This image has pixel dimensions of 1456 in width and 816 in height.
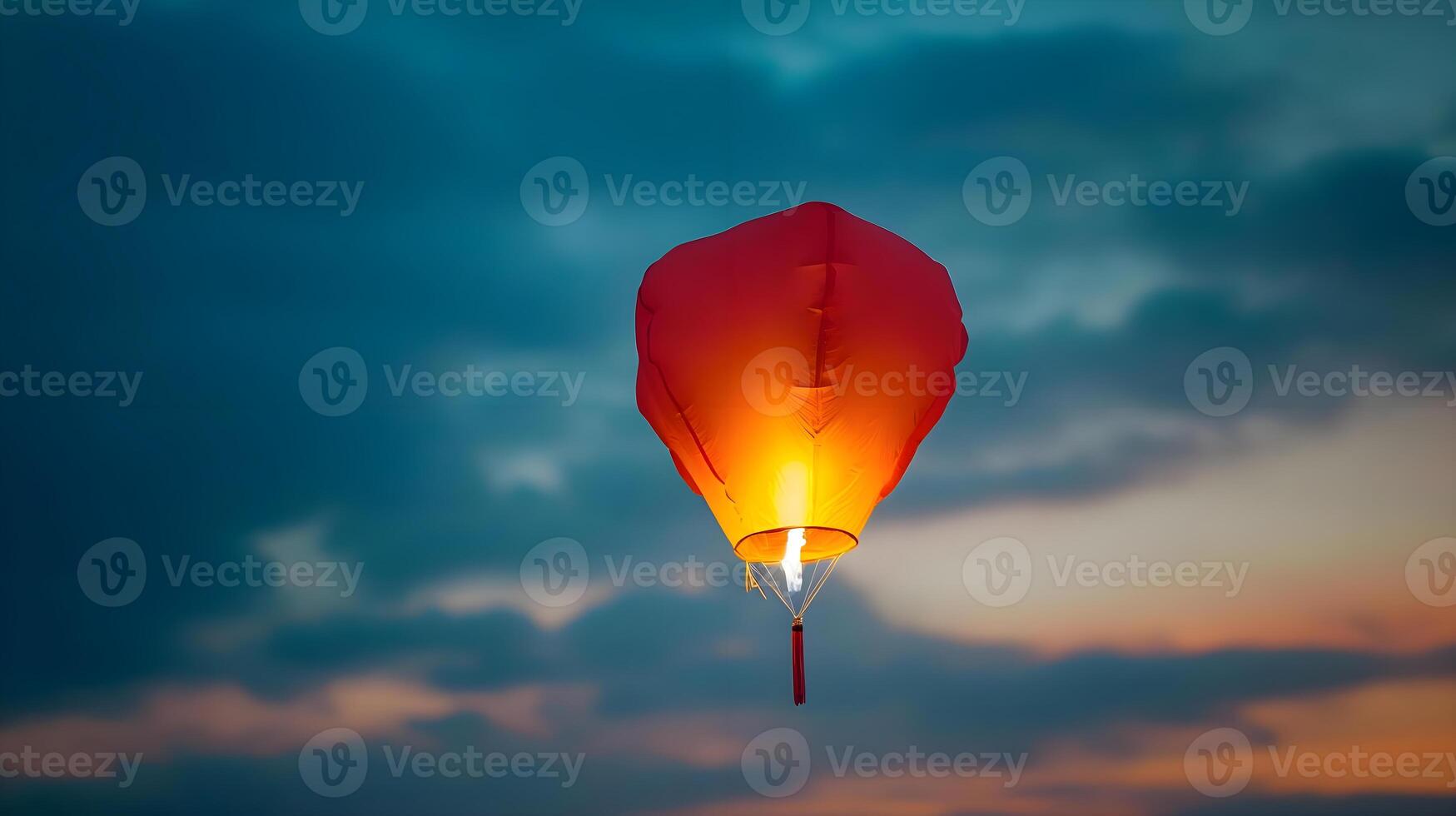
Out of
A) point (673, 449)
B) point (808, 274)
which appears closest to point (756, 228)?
point (808, 274)

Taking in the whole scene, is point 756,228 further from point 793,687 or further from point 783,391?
point 793,687

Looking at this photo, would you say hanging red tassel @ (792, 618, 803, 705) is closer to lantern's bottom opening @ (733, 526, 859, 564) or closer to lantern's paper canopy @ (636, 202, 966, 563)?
lantern's bottom opening @ (733, 526, 859, 564)

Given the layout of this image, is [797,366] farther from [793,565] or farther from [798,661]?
[798,661]

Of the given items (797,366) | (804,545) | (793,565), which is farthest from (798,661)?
(797,366)

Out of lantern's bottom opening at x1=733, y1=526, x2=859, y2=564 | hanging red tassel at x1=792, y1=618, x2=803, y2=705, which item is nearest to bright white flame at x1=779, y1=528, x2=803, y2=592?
lantern's bottom opening at x1=733, y1=526, x2=859, y2=564

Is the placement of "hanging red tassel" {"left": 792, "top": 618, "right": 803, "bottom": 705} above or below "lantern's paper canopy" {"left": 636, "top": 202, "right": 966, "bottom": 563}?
below

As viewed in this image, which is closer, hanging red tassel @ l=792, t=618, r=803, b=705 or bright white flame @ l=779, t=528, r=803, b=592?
hanging red tassel @ l=792, t=618, r=803, b=705

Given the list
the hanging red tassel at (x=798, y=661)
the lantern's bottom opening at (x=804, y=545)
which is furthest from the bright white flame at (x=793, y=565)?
the hanging red tassel at (x=798, y=661)
